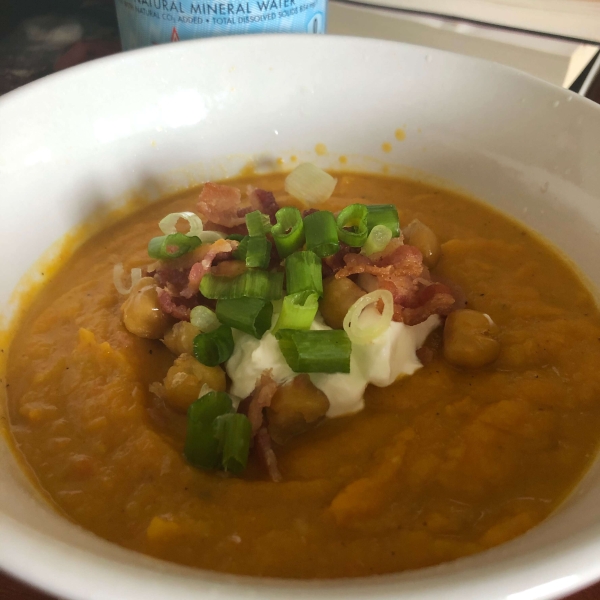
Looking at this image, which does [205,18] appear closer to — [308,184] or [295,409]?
[308,184]

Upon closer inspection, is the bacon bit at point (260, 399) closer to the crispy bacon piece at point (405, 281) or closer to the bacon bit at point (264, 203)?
the crispy bacon piece at point (405, 281)

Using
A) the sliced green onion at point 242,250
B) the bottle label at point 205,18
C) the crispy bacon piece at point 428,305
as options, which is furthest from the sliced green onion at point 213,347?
the bottle label at point 205,18

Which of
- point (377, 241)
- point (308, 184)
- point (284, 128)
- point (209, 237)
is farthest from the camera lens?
point (284, 128)

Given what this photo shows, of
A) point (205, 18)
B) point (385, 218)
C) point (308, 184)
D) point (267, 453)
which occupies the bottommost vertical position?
point (267, 453)

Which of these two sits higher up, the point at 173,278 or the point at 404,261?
the point at 404,261

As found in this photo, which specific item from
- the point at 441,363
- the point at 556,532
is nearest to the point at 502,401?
the point at 441,363

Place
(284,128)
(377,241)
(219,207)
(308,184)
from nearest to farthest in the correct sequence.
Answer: (377,241), (219,207), (308,184), (284,128)

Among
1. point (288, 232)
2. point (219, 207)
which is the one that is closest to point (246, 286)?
point (288, 232)

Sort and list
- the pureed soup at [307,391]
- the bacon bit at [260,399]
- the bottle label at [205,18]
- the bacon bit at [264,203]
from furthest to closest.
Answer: the bottle label at [205,18]
the bacon bit at [264,203]
the bacon bit at [260,399]
the pureed soup at [307,391]
